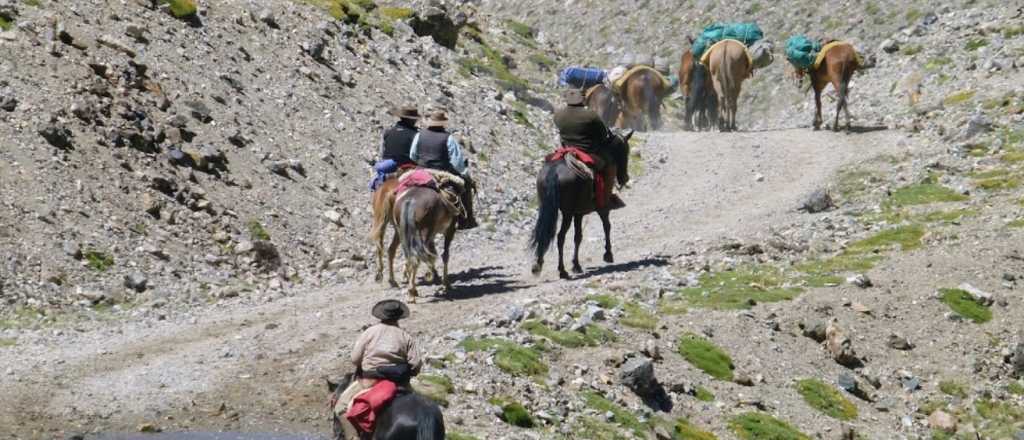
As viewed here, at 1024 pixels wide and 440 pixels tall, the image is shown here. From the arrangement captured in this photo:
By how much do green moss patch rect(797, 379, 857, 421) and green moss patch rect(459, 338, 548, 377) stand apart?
3727 mm

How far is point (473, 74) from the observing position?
39812 mm

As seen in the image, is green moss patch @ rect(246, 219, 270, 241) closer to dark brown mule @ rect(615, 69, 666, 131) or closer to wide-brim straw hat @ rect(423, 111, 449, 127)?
wide-brim straw hat @ rect(423, 111, 449, 127)

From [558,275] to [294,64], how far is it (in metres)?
11.7

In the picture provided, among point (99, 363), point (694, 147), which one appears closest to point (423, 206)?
point (99, 363)

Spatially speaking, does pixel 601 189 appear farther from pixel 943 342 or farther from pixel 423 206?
pixel 943 342

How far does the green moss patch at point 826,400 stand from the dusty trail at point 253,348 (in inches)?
136

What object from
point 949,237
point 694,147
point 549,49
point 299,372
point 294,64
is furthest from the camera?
point 549,49

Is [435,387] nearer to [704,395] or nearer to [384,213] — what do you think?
[704,395]

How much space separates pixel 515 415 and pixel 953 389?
24.4ft

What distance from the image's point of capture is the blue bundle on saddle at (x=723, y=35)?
1746 inches

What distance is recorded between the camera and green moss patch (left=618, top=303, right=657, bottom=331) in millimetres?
19859

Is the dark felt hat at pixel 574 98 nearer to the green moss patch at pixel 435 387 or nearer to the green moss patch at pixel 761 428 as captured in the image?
the green moss patch at pixel 761 428

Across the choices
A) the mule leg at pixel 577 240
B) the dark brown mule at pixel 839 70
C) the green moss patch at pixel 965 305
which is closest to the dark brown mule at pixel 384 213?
the mule leg at pixel 577 240

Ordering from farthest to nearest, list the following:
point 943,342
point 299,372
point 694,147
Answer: point 694,147 < point 943,342 < point 299,372
